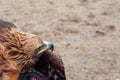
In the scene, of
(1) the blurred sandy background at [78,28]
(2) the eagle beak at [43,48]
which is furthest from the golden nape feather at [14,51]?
(1) the blurred sandy background at [78,28]

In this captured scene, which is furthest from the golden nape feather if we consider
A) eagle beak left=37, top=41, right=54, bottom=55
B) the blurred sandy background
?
the blurred sandy background

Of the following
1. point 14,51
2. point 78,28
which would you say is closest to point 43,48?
point 14,51

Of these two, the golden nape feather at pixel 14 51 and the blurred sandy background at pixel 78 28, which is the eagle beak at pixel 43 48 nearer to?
the golden nape feather at pixel 14 51

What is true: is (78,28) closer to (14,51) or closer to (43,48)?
(43,48)

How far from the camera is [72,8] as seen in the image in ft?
15.0

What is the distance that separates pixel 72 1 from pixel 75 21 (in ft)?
1.68

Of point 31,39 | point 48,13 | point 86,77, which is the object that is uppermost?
point 31,39

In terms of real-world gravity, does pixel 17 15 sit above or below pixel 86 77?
above

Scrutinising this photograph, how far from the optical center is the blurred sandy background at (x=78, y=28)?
3562mm

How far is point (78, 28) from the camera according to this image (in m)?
4.14

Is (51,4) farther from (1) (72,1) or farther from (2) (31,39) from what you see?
(2) (31,39)

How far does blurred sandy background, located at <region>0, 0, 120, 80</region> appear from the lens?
356 cm

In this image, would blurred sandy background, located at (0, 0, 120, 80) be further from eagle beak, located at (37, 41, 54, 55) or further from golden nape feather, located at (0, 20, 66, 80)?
golden nape feather, located at (0, 20, 66, 80)

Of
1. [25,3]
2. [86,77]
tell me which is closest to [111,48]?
[86,77]
